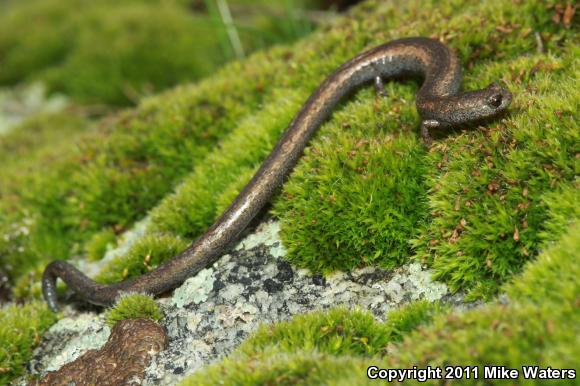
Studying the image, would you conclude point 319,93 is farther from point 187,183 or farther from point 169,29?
point 169,29

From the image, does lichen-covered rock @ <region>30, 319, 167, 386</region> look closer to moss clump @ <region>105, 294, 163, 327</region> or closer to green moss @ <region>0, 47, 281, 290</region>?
moss clump @ <region>105, 294, 163, 327</region>

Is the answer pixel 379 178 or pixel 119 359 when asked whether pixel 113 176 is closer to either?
pixel 119 359

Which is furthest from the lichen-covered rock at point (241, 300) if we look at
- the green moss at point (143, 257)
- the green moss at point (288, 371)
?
the green moss at point (288, 371)

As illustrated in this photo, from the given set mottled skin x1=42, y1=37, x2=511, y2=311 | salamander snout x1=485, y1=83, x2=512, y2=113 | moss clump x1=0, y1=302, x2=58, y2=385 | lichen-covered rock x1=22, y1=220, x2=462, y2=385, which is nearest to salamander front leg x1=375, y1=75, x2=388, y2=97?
mottled skin x1=42, y1=37, x2=511, y2=311

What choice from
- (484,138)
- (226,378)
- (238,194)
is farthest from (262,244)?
(484,138)

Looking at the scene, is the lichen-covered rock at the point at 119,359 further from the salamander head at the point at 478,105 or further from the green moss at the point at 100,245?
the salamander head at the point at 478,105

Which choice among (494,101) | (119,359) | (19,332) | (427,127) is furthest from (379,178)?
(19,332)
